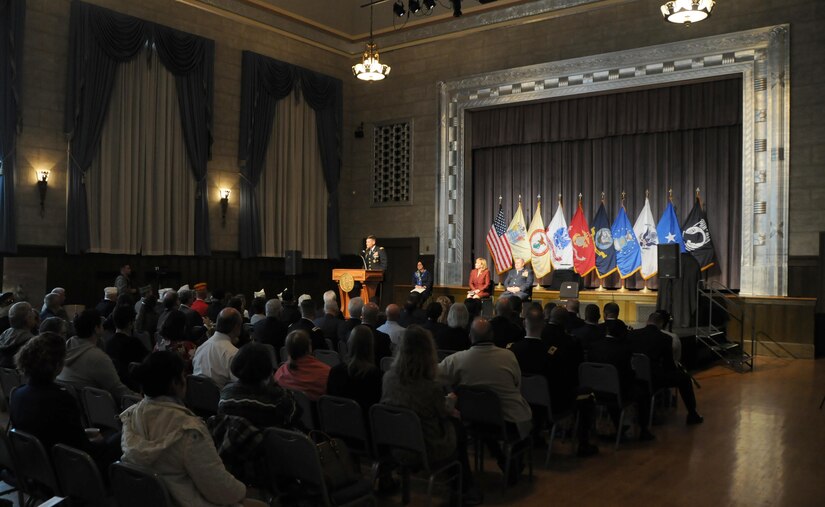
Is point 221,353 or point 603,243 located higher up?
point 603,243

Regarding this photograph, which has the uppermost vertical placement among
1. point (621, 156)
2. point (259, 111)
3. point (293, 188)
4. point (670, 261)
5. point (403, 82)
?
point (403, 82)

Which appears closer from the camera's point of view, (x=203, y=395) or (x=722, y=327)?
(x=203, y=395)

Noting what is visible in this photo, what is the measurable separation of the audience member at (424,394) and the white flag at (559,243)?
10.2 metres

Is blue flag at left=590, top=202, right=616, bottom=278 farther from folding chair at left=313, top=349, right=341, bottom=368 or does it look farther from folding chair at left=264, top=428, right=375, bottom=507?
folding chair at left=264, top=428, right=375, bottom=507

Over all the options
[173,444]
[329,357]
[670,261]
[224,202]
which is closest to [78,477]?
[173,444]

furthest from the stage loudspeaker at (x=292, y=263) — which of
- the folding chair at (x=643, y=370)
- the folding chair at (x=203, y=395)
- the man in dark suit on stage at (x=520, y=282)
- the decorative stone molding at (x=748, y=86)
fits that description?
the folding chair at (x=203, y=395)

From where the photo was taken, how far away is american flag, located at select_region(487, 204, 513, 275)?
1441 centimetres

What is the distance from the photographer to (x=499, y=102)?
47.3 feet

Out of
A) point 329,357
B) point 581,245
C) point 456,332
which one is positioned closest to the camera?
point 329,357

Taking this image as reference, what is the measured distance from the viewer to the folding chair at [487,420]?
14.4ft

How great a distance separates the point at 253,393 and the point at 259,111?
12009 millimetres

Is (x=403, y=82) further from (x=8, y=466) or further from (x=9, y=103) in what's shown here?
(x=8, y=466)

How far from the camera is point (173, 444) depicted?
2643 mm

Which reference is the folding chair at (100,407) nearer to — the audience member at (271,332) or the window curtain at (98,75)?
the audience member at (271,332)
